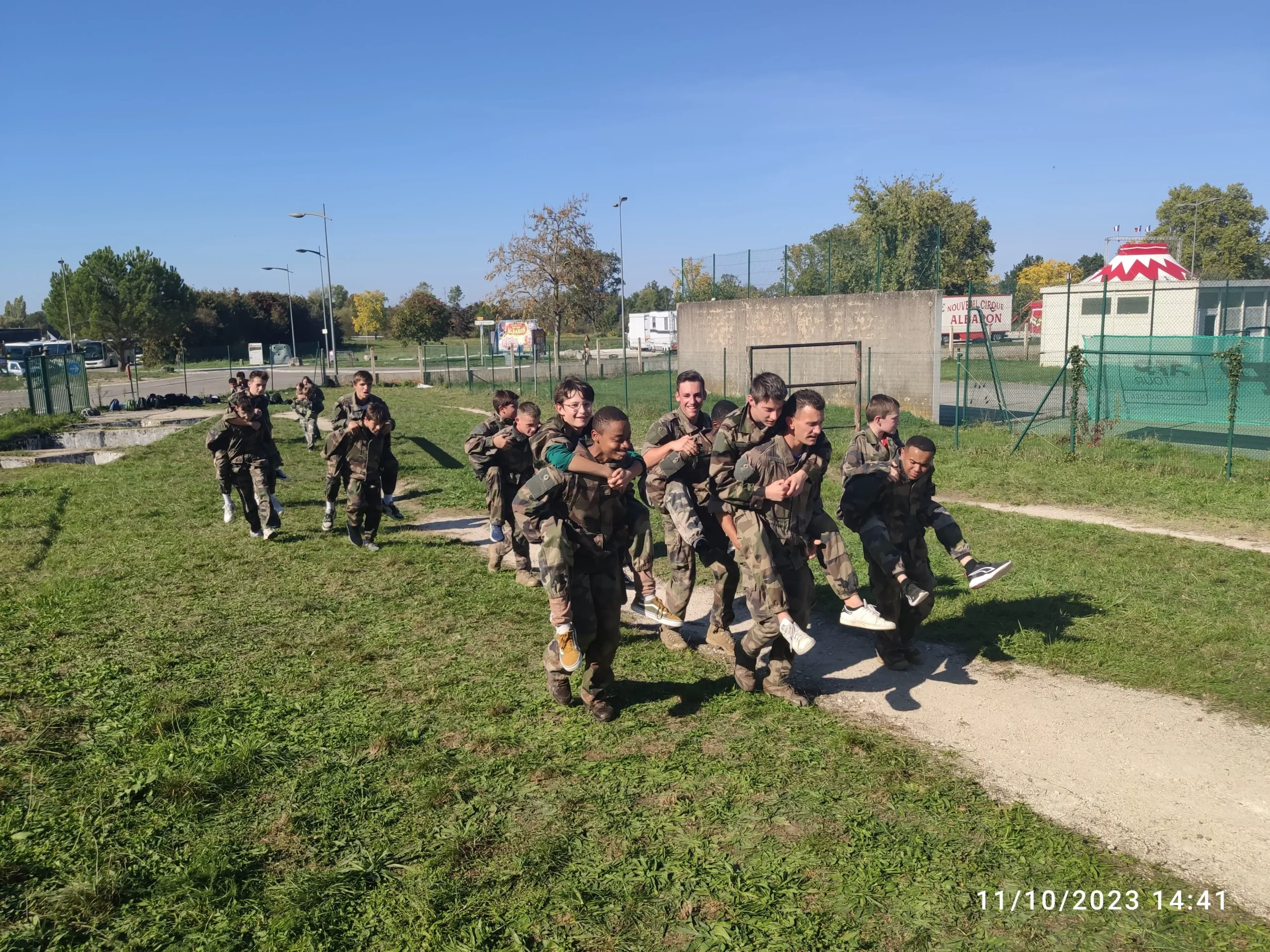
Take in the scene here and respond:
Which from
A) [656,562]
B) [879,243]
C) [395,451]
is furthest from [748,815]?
[879,243]

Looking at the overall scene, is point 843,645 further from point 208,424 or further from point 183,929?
point 208,424

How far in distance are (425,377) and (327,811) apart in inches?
1541

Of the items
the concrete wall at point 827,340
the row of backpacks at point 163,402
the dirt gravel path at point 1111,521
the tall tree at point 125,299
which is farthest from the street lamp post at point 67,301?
the dirt gravel path at point 1111,521

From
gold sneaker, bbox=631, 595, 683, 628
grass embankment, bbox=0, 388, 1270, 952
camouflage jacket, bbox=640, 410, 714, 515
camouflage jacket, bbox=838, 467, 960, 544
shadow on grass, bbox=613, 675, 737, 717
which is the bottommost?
shadow on grass, bbox=613, 675, 737, 717

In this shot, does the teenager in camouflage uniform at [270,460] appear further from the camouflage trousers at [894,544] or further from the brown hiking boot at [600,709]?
the camouflage trousers at [894,544]

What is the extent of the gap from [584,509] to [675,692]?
1579 millimetres

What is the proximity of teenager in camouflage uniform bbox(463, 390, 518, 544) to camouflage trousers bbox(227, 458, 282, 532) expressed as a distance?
309cm

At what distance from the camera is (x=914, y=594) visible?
6.34 meters

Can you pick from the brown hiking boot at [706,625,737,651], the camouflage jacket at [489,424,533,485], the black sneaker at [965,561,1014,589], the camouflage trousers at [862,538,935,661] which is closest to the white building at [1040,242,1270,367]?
the camouflage jacket at [489,424,533,485]

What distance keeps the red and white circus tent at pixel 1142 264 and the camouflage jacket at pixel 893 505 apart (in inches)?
901

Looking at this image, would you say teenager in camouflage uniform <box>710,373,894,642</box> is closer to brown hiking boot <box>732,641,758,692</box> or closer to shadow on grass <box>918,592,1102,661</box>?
brown hiking boot <box>732,641,758,692</box>

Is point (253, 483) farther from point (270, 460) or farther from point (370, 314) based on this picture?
point (370, 314)

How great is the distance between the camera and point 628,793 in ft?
16.0

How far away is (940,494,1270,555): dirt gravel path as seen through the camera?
10.3m
